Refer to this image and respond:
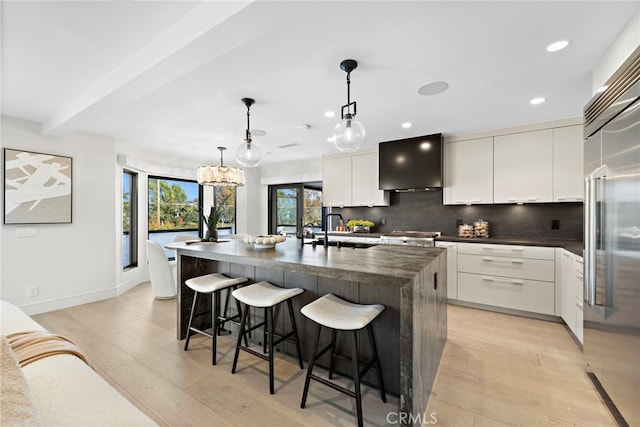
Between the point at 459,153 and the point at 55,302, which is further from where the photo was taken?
the point at 459,153

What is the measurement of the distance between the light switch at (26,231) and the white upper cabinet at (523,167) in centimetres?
593

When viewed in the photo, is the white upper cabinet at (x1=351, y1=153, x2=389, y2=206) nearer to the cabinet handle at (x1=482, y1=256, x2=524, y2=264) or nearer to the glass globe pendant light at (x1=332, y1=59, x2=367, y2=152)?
the cabinet handle at (x1=482, y1=256, x2=524, y2=264)

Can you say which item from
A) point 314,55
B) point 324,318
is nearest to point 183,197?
point 314,55

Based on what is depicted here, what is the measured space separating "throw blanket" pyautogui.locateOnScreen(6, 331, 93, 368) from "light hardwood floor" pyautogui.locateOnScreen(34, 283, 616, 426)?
2.54 ft

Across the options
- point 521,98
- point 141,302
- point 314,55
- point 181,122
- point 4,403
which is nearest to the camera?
point 4,403

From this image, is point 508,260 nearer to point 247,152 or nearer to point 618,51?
point 618,51

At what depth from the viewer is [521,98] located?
9.21 feet

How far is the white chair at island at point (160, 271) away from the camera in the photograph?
12.9 ft

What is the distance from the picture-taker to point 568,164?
10.9 feet

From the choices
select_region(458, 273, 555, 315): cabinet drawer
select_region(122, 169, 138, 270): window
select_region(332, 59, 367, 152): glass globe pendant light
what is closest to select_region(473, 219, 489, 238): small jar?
select_region(458, 273, 555, 315): cabinet drawer

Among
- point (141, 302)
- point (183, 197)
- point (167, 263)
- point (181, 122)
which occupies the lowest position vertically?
point (141, 302)

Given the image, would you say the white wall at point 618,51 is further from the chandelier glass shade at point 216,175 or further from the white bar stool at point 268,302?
the chandelier glass shade at point 216,175

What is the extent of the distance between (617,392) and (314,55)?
291cm

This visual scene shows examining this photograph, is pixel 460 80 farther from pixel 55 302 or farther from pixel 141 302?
pixel 55 302
